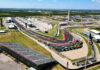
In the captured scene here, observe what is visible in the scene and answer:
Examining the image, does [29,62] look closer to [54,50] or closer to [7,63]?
[7,63]

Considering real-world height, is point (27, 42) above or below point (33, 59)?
below

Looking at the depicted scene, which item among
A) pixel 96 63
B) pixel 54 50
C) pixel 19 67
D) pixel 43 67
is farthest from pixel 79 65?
pixel 19 67

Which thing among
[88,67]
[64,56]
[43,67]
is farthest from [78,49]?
[43,67]

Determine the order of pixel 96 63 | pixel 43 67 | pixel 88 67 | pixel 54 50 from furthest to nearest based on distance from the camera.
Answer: pixel 54 50 < pixel 96 63 < pixel 88 67 < pixel 43 67

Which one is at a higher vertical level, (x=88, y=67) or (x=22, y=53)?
(x=22, y=53)

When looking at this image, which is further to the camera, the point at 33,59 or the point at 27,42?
the point at 27,42

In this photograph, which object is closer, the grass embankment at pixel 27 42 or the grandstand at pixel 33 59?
the grandstand at pixel 33 59

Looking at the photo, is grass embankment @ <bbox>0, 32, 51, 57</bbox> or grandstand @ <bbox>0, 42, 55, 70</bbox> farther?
grass embankment @ <bbox>0, 32, 51, 57</bbox>

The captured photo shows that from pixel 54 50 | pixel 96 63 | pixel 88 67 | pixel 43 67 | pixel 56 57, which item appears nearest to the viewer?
pixel 43 67

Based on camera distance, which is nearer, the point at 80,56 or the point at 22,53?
the point at 22,53

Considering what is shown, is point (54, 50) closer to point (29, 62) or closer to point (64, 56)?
point (64, 56)
